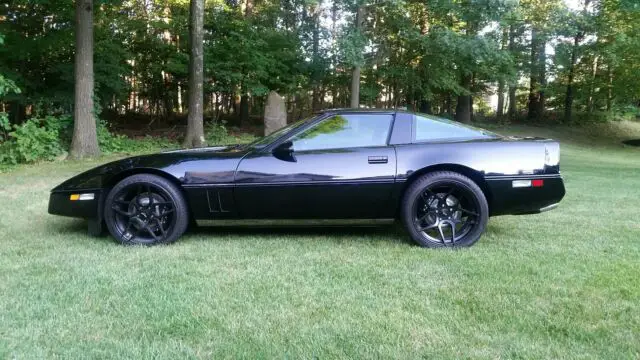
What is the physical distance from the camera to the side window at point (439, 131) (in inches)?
169

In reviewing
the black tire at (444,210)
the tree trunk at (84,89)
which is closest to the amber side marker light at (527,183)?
the black tire at (444,210)

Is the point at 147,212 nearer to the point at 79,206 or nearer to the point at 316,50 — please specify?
the point at 79,206

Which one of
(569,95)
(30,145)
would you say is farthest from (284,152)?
(569,95)

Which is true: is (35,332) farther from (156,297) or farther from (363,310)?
(363,310)

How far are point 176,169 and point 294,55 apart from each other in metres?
15.3

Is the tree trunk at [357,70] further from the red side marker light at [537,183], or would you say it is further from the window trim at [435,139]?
the red side marker light at [537,183]

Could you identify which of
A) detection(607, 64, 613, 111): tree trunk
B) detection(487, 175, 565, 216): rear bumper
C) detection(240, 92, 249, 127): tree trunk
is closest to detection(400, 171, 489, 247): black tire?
detection(487, 175, 565, 216): rear bumper

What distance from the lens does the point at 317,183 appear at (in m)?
4.07

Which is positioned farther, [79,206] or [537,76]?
[537,76]

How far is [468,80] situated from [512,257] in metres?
21.0

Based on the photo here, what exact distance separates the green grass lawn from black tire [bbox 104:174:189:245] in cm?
14

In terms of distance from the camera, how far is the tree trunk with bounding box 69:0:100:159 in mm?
11086

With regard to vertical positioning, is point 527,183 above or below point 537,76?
below

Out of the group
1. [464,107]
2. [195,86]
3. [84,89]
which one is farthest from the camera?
[464,107]
